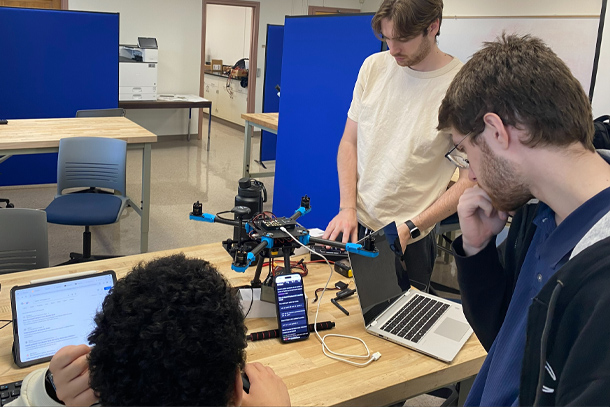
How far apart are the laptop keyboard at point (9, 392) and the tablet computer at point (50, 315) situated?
77 mm

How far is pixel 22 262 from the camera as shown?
2.44 meters

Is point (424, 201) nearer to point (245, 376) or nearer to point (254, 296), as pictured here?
point (254, 296)

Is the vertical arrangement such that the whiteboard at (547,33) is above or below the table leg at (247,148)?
above

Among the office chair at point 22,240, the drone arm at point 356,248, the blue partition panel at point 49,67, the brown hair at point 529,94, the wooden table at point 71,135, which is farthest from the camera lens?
the blue partition panel at point 49,67

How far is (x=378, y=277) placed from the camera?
1771mm

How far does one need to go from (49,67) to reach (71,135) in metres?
2.30

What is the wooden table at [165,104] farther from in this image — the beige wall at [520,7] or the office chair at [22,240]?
the office chair at [22,240]

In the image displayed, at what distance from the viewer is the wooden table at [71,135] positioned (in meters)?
3.83

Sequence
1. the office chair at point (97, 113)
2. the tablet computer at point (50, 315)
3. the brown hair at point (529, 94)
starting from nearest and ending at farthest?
the brown hair at point (529, 94)
the tablet computer at point (50, 315)
the office chair at point (97, 113)

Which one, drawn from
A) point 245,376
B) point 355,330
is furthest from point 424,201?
point 245,376

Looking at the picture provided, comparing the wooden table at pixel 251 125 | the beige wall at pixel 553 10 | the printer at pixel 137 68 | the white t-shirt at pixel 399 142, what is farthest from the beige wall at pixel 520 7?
the printer at pixel 137 68

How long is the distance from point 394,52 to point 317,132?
5.36ft

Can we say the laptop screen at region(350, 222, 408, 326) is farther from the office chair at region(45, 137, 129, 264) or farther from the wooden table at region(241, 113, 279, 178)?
the wooden table at region(241, 113, 279, 178)

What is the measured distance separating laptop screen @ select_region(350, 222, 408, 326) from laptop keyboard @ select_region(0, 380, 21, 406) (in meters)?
0.93
